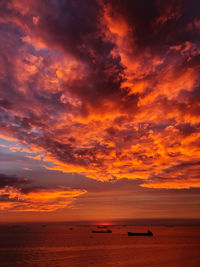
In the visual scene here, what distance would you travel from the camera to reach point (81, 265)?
67.6 m

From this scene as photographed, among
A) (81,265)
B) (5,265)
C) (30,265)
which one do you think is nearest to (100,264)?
(81,265)

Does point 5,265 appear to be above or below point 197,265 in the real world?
below

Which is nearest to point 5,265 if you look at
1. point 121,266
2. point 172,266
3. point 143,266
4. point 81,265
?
point 81,265

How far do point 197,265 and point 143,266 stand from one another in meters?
17.4

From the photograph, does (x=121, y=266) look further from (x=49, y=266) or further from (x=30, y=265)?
(x=30, y=265)

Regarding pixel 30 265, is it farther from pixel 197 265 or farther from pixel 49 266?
pixel 197 265

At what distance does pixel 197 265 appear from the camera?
68.6 meters

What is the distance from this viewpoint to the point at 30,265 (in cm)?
6825

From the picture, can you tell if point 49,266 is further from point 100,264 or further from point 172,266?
point 172,266

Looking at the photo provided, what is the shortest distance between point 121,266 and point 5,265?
3526cm

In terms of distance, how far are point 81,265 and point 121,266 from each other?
11887mm

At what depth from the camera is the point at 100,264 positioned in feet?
229

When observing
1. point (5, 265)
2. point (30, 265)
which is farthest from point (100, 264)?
point (5, 265)

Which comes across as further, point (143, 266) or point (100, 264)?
point (100, 264)
